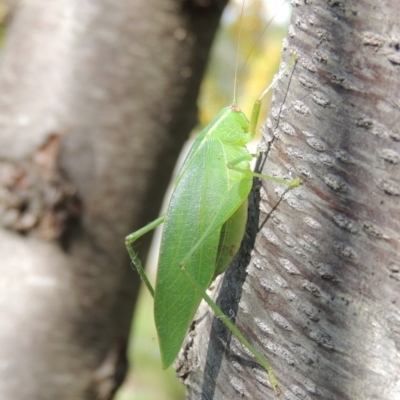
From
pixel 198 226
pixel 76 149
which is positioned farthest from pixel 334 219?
pixel 76 149

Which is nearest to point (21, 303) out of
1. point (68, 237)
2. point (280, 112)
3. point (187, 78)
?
point (68, 237)

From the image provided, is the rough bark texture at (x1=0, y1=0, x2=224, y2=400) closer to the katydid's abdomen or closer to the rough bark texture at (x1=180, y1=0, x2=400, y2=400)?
the katydid's abdomen

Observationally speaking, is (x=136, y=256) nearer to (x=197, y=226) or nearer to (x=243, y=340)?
(x=197, y=226)

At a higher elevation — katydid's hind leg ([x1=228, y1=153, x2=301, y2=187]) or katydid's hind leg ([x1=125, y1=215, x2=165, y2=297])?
katydid's hind leg ([x1=228, y1=153, x2=301, y2=187])

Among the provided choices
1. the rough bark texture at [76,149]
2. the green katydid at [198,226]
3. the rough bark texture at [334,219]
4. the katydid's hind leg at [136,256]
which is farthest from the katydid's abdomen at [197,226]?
the rough bark texture at [76,149]

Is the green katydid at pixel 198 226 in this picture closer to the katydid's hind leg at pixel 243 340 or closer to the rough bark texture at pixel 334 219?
the katydid's hind leg at pixel 243 340

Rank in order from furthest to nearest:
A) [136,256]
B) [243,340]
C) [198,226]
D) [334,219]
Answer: [136,256], [198,226], [243,340], [334,219]

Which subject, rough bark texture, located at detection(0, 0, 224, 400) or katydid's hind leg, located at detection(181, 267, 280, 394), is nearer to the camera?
katydid's hind leg, located at detection(181, 267, 280, 394)

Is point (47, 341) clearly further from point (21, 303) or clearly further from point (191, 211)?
point (191, 211)

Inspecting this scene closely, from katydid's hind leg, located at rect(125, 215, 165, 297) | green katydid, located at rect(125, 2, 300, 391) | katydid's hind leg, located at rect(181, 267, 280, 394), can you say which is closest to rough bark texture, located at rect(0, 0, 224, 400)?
katydid's hind leg, located at rect(125, 215, 165, 297)
